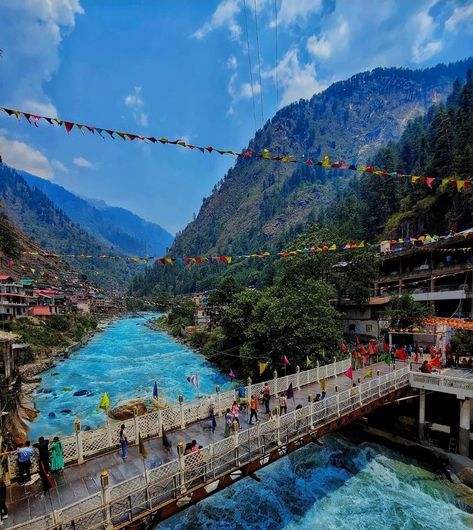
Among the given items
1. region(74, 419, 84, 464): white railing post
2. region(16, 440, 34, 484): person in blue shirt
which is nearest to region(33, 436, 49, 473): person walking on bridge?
region(16, 440, 34, 484): person in blue shirt

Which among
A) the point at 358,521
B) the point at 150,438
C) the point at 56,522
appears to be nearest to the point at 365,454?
the point at 358,521

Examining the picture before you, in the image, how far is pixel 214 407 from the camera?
15.9 metres

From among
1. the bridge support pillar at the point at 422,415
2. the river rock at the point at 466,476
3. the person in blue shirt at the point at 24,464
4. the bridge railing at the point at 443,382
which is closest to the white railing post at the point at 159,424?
the person in blue shirt at the point at 24,464

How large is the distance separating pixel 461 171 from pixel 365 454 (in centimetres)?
3662

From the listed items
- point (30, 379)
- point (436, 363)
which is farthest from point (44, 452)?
point (30, 379)

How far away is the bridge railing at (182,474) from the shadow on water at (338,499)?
14.9 ft

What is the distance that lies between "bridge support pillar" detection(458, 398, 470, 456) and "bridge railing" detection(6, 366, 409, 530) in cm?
805

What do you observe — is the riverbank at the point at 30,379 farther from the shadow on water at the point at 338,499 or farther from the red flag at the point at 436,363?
the red flag at the point at 436,363

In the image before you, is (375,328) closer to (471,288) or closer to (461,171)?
(471,288)

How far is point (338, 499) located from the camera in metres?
16.5

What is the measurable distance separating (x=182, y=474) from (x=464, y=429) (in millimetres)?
16620

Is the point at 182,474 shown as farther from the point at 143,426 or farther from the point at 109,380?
the point at 109,380

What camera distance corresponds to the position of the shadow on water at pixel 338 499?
14930mm

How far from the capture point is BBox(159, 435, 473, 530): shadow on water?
14930 millimetres
